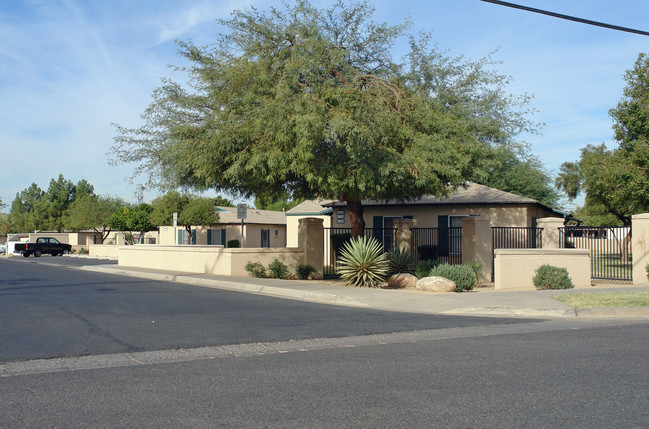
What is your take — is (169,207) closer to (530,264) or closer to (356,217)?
(356,217)

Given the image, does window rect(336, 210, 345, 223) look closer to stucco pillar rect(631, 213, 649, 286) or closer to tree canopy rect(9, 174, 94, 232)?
stucco pillar rect(631, 213, 649, 286)

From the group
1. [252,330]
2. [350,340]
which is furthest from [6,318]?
[350,340]

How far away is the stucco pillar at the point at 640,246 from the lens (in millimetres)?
19141

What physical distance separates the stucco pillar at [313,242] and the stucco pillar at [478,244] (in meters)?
5.63

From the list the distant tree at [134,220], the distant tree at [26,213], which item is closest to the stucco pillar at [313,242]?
the distant tree at [134,220]

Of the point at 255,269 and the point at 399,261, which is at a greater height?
the point at 399,261

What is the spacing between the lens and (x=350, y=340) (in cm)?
1031

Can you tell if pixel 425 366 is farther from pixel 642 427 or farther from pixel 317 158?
pixel 317 158

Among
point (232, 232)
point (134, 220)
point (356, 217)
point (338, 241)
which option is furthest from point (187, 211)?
point (356, 217)

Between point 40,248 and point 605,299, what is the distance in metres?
47.7

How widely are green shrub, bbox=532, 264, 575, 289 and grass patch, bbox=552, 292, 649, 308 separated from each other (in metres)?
2.42

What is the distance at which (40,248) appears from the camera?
50375 mm

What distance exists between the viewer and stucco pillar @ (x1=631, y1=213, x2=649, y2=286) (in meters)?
19.1

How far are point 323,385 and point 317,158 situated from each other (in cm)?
1107
